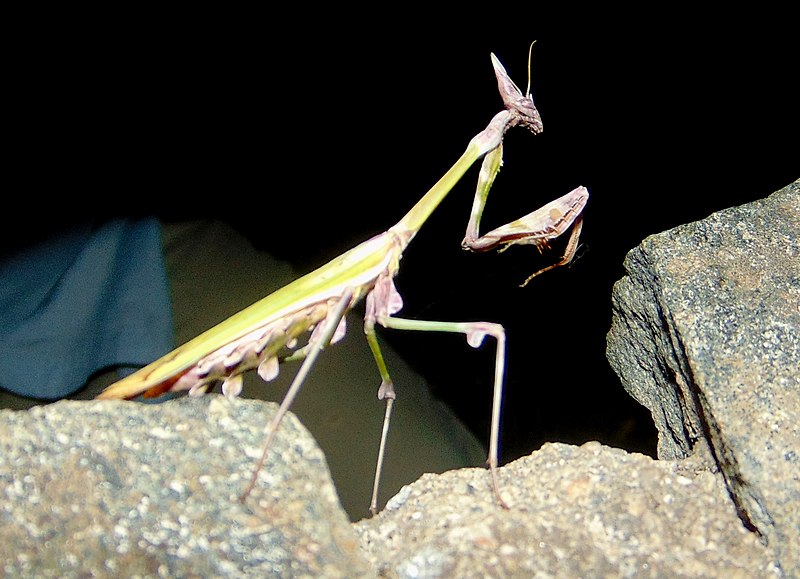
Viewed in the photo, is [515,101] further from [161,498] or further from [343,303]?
[161,498]

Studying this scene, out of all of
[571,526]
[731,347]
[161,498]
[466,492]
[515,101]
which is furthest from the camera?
[515,101]

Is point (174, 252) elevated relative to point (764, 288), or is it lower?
elevated

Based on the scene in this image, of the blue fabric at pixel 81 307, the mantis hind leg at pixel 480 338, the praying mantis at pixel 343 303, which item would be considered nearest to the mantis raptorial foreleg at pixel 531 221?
the praying mantis at pixel 343 303

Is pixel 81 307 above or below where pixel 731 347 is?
above

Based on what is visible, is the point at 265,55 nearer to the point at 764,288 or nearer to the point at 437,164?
the point at 437,164

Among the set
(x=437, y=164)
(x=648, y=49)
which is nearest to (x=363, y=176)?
(x=437, y=164)

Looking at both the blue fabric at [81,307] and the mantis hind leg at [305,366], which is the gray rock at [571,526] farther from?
the blue fabric at [81,307]

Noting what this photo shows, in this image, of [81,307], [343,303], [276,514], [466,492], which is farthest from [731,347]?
[81,307]
